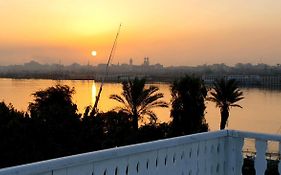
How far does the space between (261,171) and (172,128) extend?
21.5 m

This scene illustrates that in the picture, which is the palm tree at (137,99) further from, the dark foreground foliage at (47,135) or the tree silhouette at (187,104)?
the dark foreground foliage at (47,135)

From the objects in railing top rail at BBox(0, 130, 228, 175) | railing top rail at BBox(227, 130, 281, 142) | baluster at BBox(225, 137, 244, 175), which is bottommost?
baluster at BBox(225, 137, 244, 175)

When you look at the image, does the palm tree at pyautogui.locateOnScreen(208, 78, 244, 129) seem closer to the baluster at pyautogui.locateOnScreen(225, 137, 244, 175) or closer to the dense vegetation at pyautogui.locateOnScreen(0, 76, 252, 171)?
the dense vegetation at pyautogui.locateOnScreen(0, 76, 252, 171)

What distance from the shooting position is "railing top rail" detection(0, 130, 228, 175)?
243 centimetres

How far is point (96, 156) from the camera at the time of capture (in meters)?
2.86

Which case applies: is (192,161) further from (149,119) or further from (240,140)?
(149,119)

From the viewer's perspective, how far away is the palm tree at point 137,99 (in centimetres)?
2520

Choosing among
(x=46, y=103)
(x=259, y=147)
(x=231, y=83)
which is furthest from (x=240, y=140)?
(x=231, y=83)

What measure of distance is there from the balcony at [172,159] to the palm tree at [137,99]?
2047 centimetres

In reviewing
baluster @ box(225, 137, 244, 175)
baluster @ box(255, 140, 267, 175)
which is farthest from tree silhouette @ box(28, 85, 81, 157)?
baluster @ box(255, 140, 267, 175)

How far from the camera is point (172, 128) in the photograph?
2538 centimetres

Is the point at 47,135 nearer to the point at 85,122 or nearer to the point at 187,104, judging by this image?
the point at 85,122

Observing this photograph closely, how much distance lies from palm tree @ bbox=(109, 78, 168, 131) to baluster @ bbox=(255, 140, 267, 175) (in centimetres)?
2080

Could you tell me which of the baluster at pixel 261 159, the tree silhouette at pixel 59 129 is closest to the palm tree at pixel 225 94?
the tree silhouette at pixel 59 129
